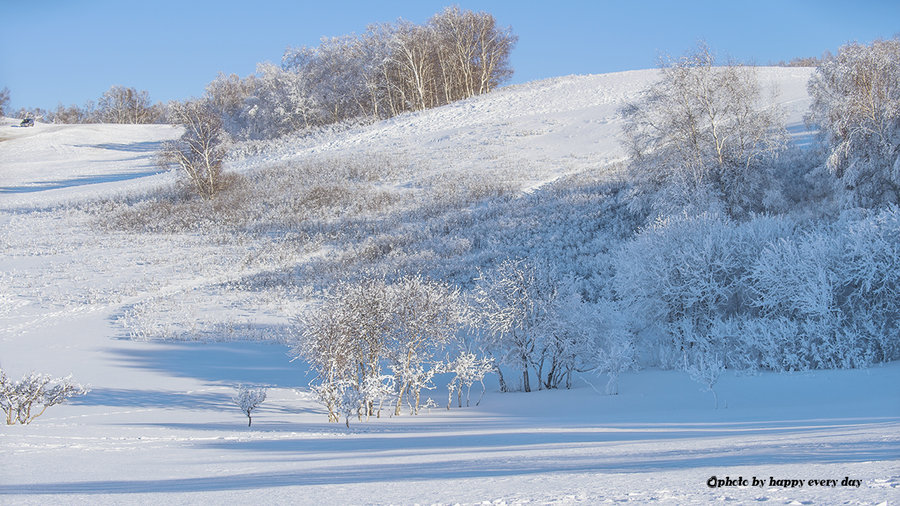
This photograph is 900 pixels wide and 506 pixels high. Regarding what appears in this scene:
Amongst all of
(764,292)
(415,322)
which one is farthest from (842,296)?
(415,322)

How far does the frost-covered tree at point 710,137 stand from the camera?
87.6 feet

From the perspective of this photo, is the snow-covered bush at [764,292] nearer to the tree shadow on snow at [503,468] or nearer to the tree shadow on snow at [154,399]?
the tree shadow on snow at [503,468]

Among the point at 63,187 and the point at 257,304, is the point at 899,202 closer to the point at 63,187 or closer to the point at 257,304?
the point at 257,304

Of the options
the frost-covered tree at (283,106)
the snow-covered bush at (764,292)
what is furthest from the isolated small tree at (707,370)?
the frost-covered tree at (283,106)

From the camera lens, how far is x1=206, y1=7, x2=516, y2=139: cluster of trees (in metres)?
71.4

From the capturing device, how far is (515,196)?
1519 inches

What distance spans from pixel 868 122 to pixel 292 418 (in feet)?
87.7

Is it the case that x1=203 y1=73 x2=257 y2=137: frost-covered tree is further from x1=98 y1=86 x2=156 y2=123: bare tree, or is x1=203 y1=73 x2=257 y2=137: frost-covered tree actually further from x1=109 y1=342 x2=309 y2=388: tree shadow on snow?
→ x1=109 y1=342 x2=309 y2=388: tree shadow on snow

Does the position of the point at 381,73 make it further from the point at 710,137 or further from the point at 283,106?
the point at 710,137

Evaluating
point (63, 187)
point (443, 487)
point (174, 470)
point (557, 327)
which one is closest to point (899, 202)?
point (557, 327)

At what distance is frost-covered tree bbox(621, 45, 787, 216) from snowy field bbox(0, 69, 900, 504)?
12.0 meters

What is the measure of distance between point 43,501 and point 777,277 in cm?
1894

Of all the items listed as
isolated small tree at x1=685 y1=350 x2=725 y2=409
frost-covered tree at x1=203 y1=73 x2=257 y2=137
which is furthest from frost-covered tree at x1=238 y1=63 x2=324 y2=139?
isolated small tree at x1=685 y1=350 x2=725 y2=409

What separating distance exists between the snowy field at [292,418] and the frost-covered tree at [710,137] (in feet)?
39.2
